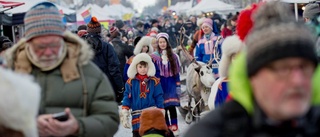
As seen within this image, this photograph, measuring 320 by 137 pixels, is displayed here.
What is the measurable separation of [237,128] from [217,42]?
9.03 meters

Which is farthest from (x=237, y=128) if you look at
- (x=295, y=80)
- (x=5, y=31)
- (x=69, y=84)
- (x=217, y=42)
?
(x=5, y=31)

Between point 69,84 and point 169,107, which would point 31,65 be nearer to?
point 69,84

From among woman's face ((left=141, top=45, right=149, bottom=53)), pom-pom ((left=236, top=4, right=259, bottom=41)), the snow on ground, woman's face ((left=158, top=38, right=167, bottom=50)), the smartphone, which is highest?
pom-pom ((left=236, top=4, right=259, bottom=41))

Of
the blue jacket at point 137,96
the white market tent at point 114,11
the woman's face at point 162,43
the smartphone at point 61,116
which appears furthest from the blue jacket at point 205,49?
the white market tent at point 114,11

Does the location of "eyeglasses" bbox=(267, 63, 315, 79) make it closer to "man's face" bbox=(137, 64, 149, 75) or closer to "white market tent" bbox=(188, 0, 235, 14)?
"man's face" bbox=(137, 64, 149, 75)

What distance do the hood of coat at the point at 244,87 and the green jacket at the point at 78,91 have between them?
1.57 m

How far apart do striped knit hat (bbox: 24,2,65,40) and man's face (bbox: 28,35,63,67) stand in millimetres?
35

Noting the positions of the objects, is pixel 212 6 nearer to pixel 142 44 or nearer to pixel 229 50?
pixel 142 44

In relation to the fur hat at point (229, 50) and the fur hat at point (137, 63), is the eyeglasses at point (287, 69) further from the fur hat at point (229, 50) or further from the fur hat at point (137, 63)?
the fur hat at point (137, 63)

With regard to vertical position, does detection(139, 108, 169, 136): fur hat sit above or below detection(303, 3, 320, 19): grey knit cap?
below

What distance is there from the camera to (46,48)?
388cm

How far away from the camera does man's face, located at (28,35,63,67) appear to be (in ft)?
12.7

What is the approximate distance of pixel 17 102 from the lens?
295cm

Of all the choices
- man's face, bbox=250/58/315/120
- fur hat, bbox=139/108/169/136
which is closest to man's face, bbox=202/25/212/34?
fur hat, bbox=139/108/169/136
